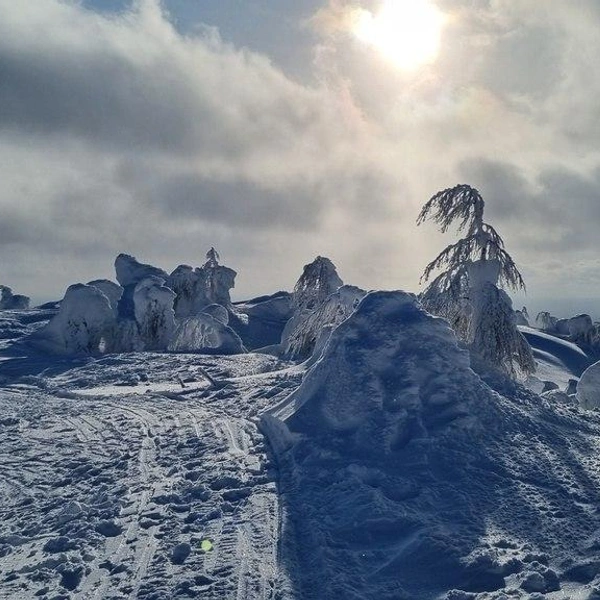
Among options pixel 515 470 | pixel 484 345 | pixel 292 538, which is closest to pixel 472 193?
pixel 484 345

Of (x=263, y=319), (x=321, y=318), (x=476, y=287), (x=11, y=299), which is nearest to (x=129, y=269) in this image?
(x=263, y=319)

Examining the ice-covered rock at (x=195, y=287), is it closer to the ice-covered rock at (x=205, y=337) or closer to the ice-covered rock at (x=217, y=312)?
the ice-covered rock at (x=217, y=312)

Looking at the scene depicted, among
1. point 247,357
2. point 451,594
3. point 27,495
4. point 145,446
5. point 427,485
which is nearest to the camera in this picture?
point 451,594

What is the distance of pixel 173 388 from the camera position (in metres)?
16.1

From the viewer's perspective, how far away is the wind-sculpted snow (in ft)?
21.5

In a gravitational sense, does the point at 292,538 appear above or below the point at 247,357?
below

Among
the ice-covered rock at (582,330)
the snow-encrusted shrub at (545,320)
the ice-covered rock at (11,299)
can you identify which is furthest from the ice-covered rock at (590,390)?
the ice-covered rock at (11,299)

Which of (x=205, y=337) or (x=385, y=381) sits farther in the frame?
(x=205, y=337)

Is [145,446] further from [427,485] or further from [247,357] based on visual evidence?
[247,357]

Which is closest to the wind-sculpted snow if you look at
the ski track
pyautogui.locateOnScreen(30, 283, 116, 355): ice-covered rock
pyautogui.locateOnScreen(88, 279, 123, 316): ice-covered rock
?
the ski track

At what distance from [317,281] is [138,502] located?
22544 mm

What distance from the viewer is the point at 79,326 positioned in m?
24.4

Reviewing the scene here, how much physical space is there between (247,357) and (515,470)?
13228mm

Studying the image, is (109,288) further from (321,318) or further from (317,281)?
Result: (321,318)
